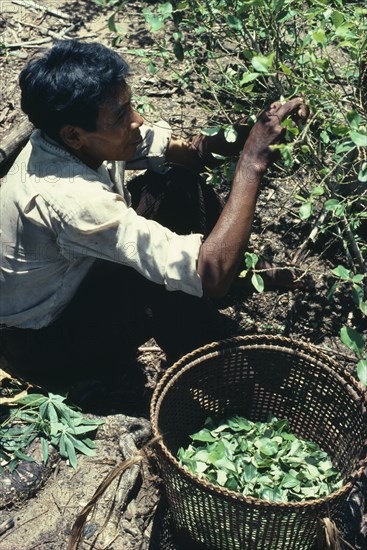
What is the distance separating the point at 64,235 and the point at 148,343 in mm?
942

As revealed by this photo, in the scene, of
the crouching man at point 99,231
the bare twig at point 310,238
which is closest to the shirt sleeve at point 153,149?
the crouching man at point 99,231

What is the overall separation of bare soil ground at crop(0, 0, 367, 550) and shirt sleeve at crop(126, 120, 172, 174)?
97 mm

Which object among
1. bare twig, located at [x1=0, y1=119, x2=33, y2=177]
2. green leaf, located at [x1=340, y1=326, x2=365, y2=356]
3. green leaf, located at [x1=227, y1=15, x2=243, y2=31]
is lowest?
bare twig, located at [x1=0, y1=119, x2=33, y2=177]

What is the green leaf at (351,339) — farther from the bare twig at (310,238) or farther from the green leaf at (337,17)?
the bare twig at (310,238)

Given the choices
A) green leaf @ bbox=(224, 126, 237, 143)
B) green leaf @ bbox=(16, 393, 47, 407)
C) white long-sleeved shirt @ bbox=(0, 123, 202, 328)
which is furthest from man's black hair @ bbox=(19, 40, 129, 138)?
green leaf @ bbox=(16, 393, 47, 407)

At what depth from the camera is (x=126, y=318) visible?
2.61 meters

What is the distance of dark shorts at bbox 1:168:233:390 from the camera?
8.45 ft

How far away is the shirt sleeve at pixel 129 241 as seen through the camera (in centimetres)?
218

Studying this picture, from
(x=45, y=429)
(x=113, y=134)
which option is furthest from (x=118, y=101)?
(x=45, y=429)

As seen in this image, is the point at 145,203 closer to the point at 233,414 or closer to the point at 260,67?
the point at 233,414

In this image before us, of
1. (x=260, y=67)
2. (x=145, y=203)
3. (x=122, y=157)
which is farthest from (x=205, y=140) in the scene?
(x=260, y=67)

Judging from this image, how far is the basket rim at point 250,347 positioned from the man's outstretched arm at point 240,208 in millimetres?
288

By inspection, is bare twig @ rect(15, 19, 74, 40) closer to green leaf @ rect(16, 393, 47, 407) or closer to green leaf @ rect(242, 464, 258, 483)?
green leaf @ rect(16, 393, 47, 407)

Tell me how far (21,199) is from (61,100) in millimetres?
330
